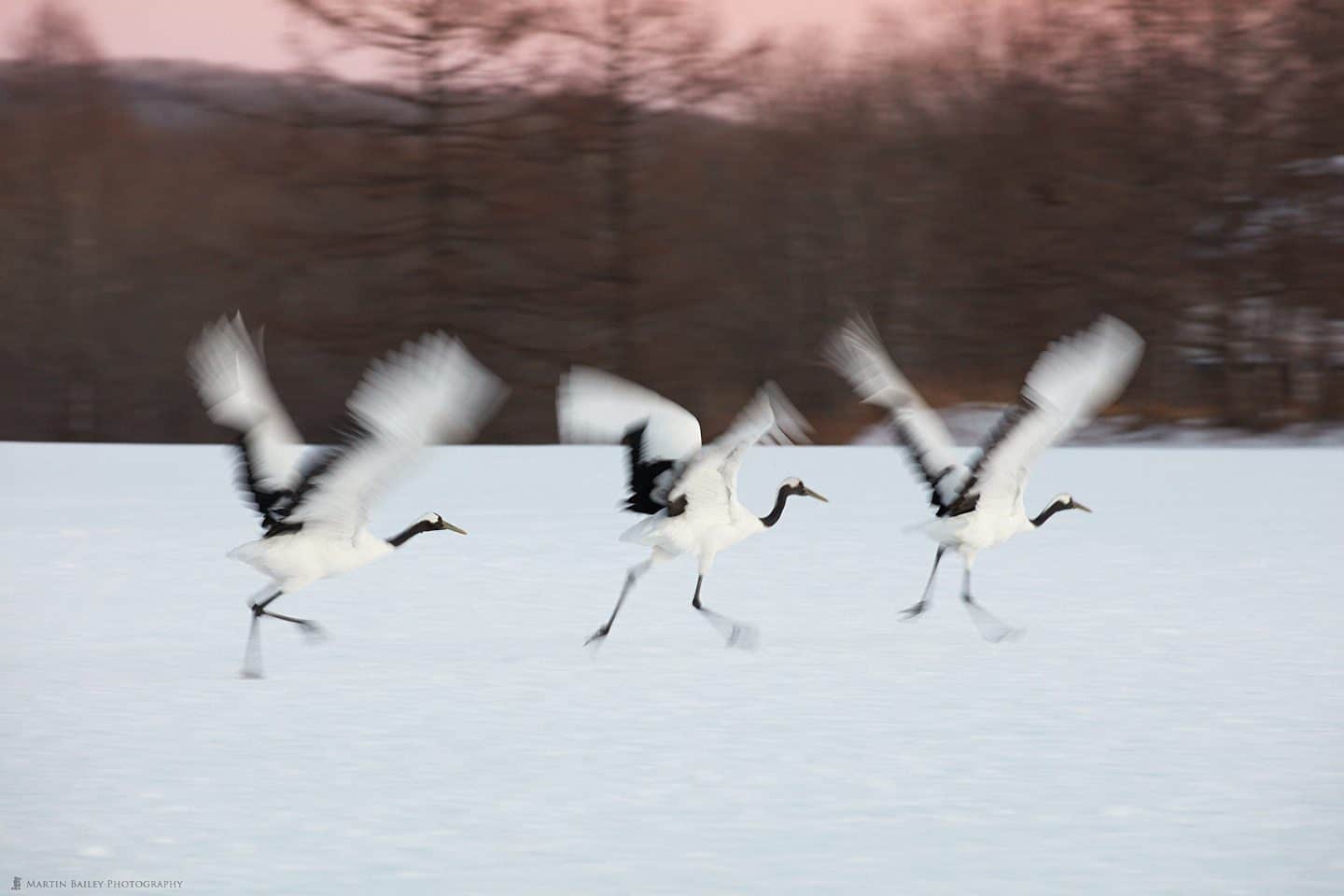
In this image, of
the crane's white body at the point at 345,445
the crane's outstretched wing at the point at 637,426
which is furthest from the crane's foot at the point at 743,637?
the crane's white body at the point at 345,445

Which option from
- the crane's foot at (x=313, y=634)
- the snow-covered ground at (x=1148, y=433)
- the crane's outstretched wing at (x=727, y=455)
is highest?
the crane's outstretched wing at (x=727, y=455)

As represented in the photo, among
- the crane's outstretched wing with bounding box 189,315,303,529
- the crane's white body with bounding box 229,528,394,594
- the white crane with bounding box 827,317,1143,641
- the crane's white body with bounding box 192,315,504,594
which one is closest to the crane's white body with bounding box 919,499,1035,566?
the white crane with bounding box 827,317,1143,641

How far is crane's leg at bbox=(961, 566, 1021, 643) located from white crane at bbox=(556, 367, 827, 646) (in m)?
1.04

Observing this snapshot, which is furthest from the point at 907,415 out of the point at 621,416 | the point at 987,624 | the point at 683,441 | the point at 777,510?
the point at 621,416

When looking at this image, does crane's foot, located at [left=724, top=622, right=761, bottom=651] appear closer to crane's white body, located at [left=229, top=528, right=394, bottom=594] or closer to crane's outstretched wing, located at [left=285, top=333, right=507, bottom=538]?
crane's white body, located at [left=229, top=528, right=394, bottom=594]

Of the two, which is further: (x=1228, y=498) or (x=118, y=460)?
(x=118, y=460)

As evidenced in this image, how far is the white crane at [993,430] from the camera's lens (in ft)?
24.7

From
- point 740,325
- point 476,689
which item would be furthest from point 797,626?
point 740,325

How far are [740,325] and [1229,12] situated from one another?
978 cm

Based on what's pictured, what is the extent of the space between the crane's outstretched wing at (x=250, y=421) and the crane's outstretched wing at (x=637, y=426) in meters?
1.09

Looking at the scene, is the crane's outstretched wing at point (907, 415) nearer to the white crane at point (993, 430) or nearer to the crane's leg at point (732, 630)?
the white crane at point (993, 430)

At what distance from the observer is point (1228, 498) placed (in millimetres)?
14906

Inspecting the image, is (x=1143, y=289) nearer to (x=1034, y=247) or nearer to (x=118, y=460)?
(x=1034, y=247)

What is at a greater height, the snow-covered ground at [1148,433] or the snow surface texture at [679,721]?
the snow surface texture at [679,721]
